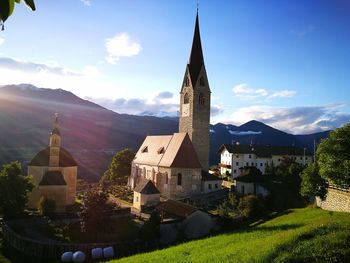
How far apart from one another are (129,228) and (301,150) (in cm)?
6704

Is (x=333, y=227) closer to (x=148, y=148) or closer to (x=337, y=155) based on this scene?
(x=337, y=155)

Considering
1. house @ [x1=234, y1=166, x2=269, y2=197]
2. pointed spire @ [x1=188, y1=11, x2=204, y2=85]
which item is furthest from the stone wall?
pointed spire @ [x1=188, y1=11, x2=204, y2=85]

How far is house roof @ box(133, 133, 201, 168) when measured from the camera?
57094mm

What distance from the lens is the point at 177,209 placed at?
4316 cm

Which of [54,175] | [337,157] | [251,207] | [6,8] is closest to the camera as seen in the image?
[6,8]

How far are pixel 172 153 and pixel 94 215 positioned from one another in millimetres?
24348

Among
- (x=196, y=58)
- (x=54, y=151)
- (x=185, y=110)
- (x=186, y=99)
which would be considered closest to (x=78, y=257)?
(x=54, y=151)

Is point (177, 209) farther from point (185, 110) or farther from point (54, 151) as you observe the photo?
point (185, 110)

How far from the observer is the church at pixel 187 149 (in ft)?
186

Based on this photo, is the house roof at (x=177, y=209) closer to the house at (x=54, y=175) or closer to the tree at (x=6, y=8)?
the house at (x=54, y=175)

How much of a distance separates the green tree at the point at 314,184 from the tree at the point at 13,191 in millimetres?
34027

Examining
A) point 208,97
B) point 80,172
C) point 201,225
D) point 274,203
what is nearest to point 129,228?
point 201,225

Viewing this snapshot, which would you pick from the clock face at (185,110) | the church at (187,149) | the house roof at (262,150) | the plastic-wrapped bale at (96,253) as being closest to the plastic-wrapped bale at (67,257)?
the plastic-wrapped bale at (96,253)

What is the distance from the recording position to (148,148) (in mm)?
68312
